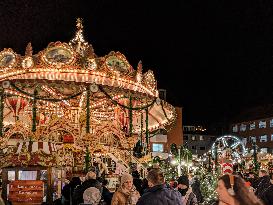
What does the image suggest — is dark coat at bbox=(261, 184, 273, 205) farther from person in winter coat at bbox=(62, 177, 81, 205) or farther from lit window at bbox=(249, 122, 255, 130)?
lit window at bbox=(249, 122, 255, 130)

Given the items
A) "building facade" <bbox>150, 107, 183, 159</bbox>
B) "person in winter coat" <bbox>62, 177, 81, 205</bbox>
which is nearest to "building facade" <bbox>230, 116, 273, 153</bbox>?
"building facade" <bbox>150, 107, 183, 159</bbox>

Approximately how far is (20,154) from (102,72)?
4910 millimetres

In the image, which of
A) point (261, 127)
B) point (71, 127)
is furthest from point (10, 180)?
point (261, 127)

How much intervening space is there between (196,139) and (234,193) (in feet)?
274

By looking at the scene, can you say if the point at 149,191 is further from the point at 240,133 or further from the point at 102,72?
the point at 240,133

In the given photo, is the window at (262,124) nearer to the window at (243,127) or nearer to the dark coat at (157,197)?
the window at (243,127)

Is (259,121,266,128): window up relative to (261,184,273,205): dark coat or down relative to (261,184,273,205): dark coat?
up

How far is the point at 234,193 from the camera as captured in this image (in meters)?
3.41

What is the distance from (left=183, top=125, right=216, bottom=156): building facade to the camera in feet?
277

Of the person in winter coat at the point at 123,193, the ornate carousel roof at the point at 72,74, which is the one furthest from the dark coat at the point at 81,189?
the ornate carousel roof at the point at 72,74

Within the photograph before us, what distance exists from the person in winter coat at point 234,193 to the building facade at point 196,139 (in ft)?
265

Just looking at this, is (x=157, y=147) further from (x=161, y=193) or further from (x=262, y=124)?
(x=161, y=193)

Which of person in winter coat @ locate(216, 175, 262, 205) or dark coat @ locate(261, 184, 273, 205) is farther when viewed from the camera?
dark coat @ locate(261, 184, 273, 205)

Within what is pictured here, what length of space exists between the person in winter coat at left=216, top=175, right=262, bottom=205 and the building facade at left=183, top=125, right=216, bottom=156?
265 feet
